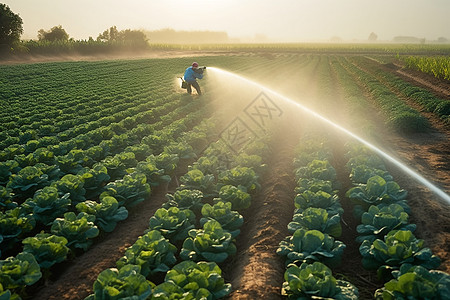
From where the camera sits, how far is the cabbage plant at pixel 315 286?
343 cm

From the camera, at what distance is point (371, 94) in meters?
18.0

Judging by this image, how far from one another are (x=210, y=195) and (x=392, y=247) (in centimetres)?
337

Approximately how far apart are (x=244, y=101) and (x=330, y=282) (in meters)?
14.0

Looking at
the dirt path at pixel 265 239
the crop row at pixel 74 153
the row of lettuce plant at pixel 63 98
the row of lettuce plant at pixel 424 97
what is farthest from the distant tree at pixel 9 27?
the dirt path at pixel 265 239

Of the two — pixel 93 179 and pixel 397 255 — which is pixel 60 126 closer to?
pixel 93 179

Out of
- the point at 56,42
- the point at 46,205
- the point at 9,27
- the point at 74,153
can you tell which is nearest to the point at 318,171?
the point at 46,205

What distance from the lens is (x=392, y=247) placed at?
4020 mm

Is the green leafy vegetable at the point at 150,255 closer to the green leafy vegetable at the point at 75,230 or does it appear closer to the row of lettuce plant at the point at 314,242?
the green leafy vegetable at the point at 75,230

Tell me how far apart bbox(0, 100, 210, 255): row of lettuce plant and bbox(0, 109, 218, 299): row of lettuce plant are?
2cm

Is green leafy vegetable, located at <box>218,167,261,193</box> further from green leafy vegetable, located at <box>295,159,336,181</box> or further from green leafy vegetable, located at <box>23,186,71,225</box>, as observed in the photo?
green leafy vegetable, located at <box>23,186,71,225</box>

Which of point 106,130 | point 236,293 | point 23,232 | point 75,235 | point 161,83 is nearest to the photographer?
point 236,293

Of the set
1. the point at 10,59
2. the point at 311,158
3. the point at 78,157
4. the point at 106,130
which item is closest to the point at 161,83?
the point at 106,130

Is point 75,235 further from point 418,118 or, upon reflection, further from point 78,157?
point 418,118

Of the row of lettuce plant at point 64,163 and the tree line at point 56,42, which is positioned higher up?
the tree line at point 56,42
